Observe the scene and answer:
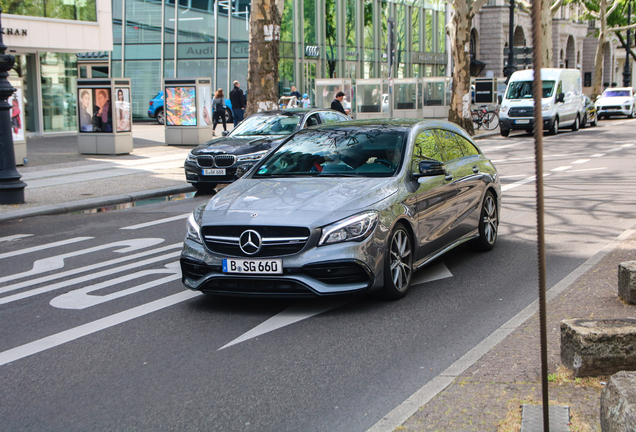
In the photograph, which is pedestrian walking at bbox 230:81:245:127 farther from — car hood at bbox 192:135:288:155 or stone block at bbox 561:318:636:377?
stone block at bbox 561:318:636:377

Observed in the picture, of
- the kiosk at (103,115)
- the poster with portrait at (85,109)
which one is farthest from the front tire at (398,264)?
the poster with portrait at (85,109)

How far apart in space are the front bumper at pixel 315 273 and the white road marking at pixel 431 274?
46.2 inches

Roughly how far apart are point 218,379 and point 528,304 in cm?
278

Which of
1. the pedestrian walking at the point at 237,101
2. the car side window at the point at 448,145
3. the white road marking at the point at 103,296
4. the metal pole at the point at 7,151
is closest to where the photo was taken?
the white road marking at the point at 103,296

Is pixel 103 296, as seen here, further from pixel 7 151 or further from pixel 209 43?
pixel 209 43

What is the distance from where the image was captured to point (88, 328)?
19.5ft

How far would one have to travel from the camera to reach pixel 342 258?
588cm

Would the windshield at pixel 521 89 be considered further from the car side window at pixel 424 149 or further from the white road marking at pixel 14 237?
the car side window at pixel 424 149

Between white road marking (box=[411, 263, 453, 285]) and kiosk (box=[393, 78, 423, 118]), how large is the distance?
29.0m

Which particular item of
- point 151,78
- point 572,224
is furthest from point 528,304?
point 151,78

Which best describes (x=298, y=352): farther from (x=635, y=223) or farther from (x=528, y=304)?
(x=635, y=223)

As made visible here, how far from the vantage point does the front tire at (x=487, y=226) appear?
8.43 metres

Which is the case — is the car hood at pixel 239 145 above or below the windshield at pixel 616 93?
below

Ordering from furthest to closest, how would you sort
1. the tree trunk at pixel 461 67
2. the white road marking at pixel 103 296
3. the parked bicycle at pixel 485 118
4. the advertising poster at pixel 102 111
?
the parked bicycle at pixel 485 118 < the tree trunk at pixel 461 67 < the advertising poster at pixel 102 111 < the white road marking at pixel 103 296
